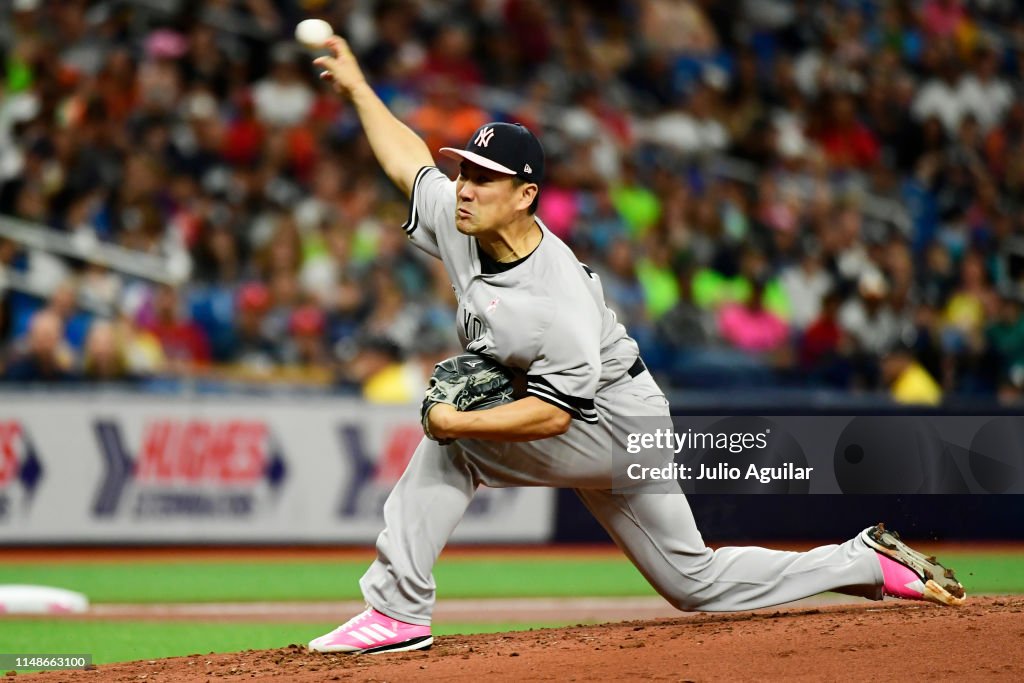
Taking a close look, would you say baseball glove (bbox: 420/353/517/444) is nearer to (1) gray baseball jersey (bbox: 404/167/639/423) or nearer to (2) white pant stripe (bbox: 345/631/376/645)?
(1) gray baseball jersey (bbox: 404/167/639/423)

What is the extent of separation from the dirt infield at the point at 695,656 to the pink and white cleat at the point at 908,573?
83 mm

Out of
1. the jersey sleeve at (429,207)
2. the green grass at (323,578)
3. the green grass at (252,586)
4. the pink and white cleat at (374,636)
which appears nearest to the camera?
the pink and white cleat at (374,636)

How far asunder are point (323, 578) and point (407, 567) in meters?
4.79

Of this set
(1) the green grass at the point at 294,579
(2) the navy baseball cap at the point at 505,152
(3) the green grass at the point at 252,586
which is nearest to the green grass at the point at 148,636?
(3) the green grass at the point at 252,586

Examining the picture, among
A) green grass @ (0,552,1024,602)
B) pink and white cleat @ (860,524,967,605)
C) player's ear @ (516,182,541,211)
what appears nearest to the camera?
player's ear @ (516,182,541,211)

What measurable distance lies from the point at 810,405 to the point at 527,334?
6.80 m

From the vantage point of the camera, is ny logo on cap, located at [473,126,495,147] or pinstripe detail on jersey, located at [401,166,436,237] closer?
ny logo on cap, located at [473,126,495,147]

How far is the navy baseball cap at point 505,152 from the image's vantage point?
188 inches

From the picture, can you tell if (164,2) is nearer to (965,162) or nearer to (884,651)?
(965,162)

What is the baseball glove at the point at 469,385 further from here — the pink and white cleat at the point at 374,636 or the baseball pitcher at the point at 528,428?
the pink and white cleat at the point at 374,636

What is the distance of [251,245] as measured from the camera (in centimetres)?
1184

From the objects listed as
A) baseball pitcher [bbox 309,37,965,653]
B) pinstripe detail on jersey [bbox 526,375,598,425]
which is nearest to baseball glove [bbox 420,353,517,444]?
baseball pitcher [bbox 309,37,965,653]

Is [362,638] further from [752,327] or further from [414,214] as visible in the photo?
[752,327]

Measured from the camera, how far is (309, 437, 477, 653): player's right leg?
494 centimetres
